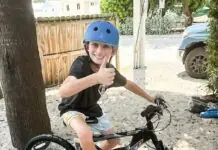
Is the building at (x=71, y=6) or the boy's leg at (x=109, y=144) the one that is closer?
the boy's leg at (x=109, y=144)

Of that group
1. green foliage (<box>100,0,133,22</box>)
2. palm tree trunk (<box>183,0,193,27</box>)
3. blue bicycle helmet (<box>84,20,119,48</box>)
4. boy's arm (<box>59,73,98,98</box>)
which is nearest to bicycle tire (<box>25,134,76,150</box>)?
boy's arm (<box>59,73,98,98</box>)

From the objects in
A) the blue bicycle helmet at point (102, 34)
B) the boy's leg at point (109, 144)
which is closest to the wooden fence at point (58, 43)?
the boy's leg at point (109, 144)

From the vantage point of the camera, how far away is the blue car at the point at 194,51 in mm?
7934

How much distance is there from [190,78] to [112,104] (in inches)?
114

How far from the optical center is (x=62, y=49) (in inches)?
313

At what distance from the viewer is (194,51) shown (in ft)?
26.5

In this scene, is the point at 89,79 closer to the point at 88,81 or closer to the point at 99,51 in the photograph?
the point at 88,81

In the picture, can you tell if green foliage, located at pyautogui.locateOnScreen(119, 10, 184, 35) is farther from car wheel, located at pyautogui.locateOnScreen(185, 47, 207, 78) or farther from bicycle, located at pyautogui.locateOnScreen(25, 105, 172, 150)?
bicycle, located at pyautogui.locateOnScreen(25, 105, 172, 150)

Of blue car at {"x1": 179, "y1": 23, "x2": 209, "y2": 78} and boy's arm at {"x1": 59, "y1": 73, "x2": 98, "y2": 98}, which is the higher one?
boy's arm at {"x1": 59, "y1": 73, "x2": 98, "y2": 98}

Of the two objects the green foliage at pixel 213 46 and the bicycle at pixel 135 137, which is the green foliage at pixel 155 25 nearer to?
the green foliage at pixel 213 46

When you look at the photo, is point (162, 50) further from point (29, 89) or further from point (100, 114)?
point (100, 114)

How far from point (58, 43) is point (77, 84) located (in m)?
5.69

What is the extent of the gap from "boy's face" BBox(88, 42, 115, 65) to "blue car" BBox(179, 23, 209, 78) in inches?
230

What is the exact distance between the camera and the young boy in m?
2.31
